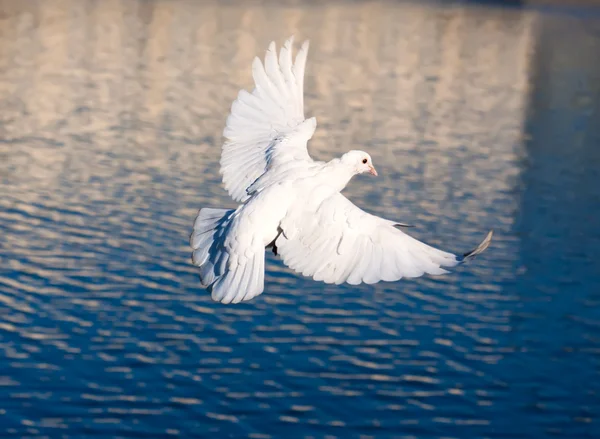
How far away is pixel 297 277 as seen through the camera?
61.9 ft

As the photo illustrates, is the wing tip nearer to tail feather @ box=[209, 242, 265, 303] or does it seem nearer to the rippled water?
tail feather @ box=[209, 242, 265, 303]

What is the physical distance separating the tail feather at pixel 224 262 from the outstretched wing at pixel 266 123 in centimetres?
121

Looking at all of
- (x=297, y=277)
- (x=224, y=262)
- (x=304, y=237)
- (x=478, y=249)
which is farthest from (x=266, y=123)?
(x=297, y=277)

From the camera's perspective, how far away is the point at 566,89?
1566 inches

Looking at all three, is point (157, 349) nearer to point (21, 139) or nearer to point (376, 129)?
point (21, 139)

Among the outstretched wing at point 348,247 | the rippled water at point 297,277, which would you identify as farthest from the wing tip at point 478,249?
the rippled water at point 297,277

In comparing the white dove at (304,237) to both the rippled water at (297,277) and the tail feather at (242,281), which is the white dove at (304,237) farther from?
the rippled water at (297,277)

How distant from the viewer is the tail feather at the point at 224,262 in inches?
408

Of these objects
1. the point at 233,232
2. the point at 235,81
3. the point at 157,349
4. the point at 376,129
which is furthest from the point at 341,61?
the point at 233,232

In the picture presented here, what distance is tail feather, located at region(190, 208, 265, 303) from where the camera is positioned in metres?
10.4

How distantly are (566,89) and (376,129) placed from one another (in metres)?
12.0

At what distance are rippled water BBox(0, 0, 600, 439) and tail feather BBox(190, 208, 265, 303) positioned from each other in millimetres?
3900

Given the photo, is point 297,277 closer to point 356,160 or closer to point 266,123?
point 266,123

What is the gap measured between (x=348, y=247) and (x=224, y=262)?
115 cm
